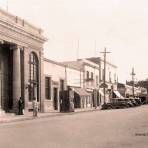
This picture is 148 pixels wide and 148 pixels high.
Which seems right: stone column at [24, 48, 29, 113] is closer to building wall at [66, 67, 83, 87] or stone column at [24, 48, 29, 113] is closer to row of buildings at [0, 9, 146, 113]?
row of buildings at [0, 9, 146, 113]

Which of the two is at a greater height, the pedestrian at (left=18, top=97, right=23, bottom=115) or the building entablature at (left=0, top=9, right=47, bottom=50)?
the building entablature at (left=0, top=9, right=47, bottom=50)

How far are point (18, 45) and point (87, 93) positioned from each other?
1083 inches

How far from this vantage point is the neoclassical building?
40.7 meters

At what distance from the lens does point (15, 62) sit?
41.8m

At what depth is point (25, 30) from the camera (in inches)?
1703

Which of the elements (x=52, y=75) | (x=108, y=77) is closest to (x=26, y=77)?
(x=52, y=75)

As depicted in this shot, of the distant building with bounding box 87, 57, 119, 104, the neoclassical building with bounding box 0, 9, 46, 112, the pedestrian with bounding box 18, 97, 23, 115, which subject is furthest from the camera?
the distant building with bounding box 87, 57, 119, 104

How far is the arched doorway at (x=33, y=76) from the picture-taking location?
149 ft

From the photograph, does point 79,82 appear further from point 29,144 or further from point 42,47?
point 29,144

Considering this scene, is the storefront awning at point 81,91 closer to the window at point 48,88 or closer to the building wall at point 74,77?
the building wall at point 74,77

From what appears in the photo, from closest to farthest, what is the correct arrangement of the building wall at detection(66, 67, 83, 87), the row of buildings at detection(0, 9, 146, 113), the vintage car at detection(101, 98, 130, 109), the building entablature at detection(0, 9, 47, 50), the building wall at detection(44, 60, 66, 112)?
the building entablature at detection(0, 9, 47, 50), the row of buildings at detection(0, 9, 146, 113), the building wall at detection(44, 60, 66, 112), the vintage car at detection(101, 98, 130, 109), the building wall at detection(66, 67, 83, 87)

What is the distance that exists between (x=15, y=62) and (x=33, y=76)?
4814 mm

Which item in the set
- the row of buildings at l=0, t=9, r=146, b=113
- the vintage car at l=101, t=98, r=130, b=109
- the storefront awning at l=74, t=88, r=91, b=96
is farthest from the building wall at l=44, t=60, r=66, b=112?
the vintage car at l=101, t=98, r=130, b=109

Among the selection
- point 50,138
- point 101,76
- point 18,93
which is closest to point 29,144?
point 50,138
